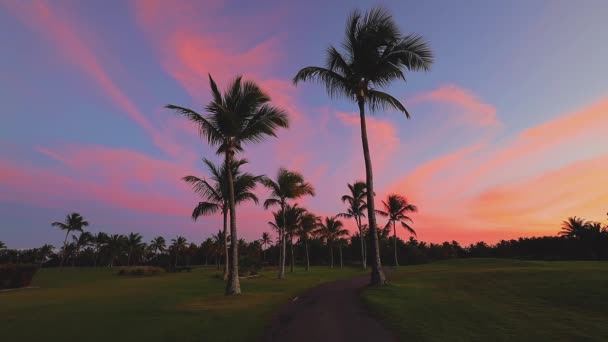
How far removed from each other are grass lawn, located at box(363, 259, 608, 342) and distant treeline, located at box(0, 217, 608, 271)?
37327mm

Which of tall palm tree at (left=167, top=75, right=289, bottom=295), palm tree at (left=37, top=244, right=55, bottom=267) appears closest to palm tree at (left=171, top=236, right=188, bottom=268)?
palm tree at (left=37, top=244, right=55, bottom=267)

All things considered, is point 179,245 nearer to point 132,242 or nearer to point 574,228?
point 132,242

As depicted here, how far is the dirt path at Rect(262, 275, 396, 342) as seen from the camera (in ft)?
27.2

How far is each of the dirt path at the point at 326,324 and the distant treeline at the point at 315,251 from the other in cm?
4140

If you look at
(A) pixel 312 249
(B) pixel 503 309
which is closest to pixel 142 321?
(B) pixel 503 309

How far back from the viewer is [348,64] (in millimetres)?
19969

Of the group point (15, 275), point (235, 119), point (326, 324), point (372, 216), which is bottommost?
point (326, 324)

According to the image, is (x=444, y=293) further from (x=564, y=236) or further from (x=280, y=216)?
(x=564, y=236)

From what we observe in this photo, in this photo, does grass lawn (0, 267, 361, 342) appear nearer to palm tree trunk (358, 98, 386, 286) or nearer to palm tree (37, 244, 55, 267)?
palm tree trunk (358, 98, 386, 286)

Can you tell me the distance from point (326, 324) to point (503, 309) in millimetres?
6926

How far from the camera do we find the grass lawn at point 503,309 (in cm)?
837

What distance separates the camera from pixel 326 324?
31.3 feet

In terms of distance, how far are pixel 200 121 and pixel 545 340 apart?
18.9m

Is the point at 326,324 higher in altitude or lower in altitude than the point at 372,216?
lower
